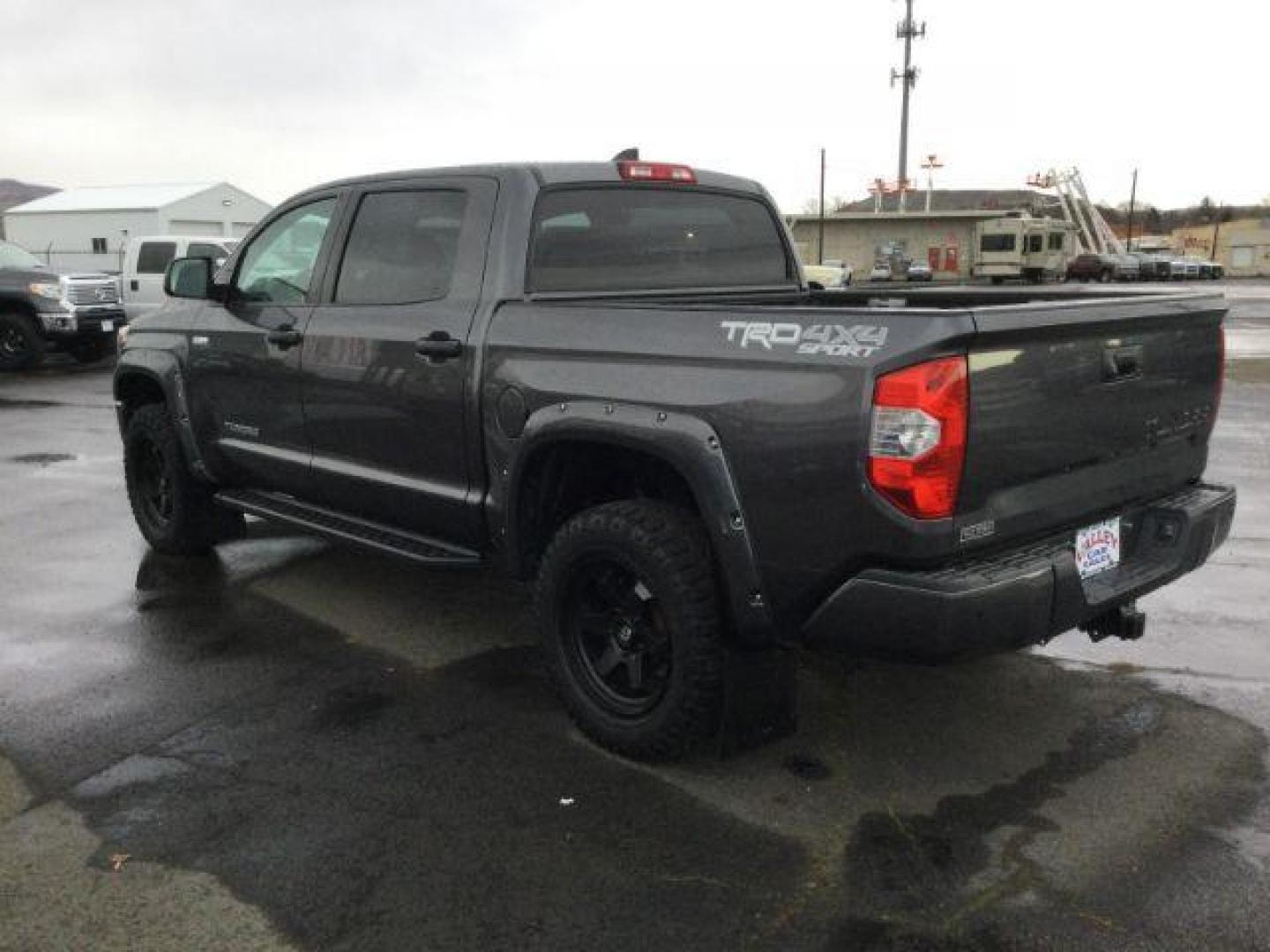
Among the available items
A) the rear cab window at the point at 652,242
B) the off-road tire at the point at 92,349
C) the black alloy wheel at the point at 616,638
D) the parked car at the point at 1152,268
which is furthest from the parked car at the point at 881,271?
the black alloy wheel at the point at 616,638

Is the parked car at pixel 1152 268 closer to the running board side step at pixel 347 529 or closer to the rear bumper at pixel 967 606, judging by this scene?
the running board side step at pixel 347 529

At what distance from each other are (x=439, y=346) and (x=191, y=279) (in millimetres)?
2094

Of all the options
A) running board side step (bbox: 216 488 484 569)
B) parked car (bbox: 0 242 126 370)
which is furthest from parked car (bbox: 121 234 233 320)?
running board side step (bbox: 216 488 484 569)

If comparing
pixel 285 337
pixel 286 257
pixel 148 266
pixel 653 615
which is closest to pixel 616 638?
pixel 653 615

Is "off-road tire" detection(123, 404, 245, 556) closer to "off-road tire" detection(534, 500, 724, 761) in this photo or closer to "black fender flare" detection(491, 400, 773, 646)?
"off-road tire" detection(534, 500, 724, 761)

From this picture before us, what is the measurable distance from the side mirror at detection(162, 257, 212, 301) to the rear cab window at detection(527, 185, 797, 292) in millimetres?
2118

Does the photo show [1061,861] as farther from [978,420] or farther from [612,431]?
[612,431]

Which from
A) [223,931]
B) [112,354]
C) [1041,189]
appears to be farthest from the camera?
[1041,189]

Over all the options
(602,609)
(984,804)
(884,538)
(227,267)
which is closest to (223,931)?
(602,609)

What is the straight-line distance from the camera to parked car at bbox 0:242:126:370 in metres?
16.1

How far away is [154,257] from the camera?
18297 mm

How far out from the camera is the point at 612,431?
3.34 m

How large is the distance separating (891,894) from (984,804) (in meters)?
0.62

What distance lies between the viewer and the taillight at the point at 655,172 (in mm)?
4312
